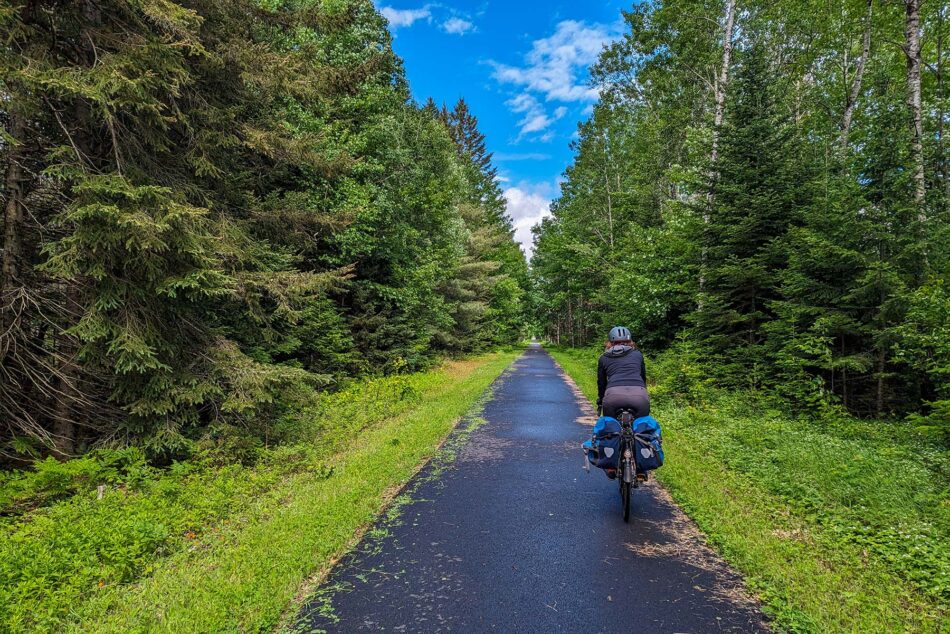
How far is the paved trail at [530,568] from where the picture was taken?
2971 millimetres

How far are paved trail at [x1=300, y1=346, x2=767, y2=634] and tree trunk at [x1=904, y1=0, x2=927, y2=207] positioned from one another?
25.6 ft

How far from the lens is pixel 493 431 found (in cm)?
865

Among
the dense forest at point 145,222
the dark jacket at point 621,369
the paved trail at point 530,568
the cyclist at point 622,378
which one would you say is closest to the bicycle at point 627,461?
the cyclist at point 622,378

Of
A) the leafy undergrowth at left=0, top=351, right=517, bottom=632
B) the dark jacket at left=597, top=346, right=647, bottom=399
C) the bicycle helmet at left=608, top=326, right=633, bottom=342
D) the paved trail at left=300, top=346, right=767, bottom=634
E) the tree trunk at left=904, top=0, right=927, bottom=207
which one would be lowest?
the leafy undergrowth at left=0, top=351, right=517, bottom=632

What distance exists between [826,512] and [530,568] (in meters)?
3.33

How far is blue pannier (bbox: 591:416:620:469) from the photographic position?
15.6 feet

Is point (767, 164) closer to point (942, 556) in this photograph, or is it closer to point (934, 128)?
point (934, 128)

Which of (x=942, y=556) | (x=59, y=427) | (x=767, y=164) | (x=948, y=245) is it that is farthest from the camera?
(x=767, y=164)

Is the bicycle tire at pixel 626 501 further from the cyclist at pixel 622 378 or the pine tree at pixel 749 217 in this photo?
the pine tree at pixel 749 217

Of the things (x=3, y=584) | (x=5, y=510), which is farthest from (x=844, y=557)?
(x=5, y=510)

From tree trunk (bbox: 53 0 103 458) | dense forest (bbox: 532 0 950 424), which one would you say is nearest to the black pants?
dense forest (bbox: 532 0 950 424)

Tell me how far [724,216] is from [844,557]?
9687 millimetres

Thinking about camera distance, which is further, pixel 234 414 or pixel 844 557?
pixel 234 414

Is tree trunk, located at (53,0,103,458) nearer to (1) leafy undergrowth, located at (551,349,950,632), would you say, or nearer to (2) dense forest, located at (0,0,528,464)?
(2) dense forest, located at (0,0,528,464)
